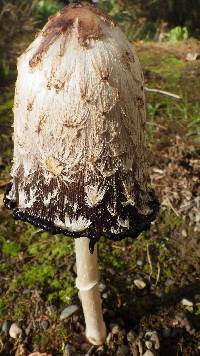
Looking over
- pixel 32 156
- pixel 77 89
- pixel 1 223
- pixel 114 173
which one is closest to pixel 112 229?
pixel 114 173

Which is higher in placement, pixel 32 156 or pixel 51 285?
pixel 32 156

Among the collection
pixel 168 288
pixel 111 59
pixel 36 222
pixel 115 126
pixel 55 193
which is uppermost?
pixel 111 59

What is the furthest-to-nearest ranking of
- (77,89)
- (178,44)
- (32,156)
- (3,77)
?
(178,44)
(3,77)
(32,156)
(77,89)

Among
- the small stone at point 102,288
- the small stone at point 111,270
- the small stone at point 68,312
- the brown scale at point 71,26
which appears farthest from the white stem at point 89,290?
the brown scale at point 71,26

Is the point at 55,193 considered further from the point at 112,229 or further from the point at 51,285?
the point at 51,285

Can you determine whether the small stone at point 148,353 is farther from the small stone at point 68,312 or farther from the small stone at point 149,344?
the small stone at point 68,312

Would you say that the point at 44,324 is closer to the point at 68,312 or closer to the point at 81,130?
the point at 68,312

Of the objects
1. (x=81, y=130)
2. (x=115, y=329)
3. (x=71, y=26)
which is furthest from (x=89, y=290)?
(x=71, y=26)
